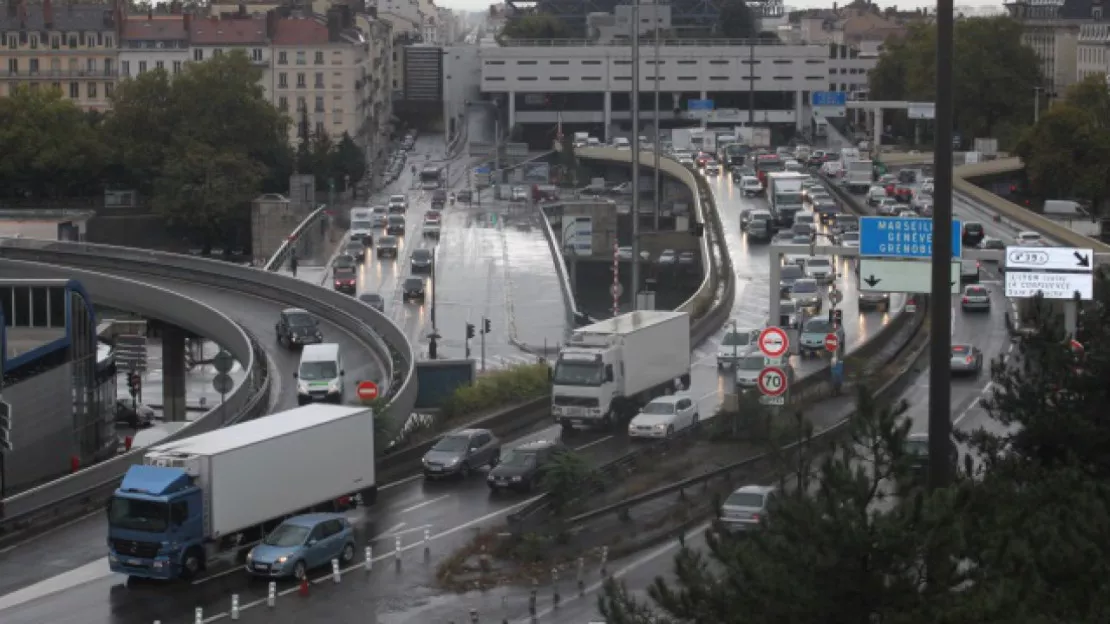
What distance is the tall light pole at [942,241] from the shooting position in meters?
9.41

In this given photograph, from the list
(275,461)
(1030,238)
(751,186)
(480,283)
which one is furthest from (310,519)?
(751,186)

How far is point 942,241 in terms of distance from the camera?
958 cm

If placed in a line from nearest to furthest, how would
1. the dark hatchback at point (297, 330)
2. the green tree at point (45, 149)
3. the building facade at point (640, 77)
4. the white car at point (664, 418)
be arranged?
the white car at point (664, 418), the dark hatchback at point (297, 330), the green tree at point (45, 149), the building facade at point (640, 77)

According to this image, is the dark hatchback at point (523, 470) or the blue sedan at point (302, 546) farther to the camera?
the dark hatchback at point (523, 470)

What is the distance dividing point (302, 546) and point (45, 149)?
63416 mm

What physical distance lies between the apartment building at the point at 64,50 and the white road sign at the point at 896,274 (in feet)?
230

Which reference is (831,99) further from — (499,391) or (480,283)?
(499,391)

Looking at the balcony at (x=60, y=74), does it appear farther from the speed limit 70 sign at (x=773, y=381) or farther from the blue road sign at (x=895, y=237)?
the speed limit 70 sign at (x=773, y=381)

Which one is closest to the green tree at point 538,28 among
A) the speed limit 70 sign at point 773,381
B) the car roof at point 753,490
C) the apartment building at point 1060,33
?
the apartment building at point 1060,33

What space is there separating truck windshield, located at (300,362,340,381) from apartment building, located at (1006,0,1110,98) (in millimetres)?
85785

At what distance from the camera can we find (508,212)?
80.2m

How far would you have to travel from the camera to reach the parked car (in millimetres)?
26859

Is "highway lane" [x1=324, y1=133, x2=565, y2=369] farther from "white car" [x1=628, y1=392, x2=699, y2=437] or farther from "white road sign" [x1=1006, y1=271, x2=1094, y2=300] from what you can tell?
"white car" [x1=628, y1=392, x2=699, y2=437]

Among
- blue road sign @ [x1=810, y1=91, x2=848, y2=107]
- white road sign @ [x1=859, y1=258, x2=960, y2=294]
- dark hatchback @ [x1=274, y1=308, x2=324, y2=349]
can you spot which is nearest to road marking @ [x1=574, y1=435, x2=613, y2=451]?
white road sign @ [x1=859, y1=258, x2=960, y2=294]
